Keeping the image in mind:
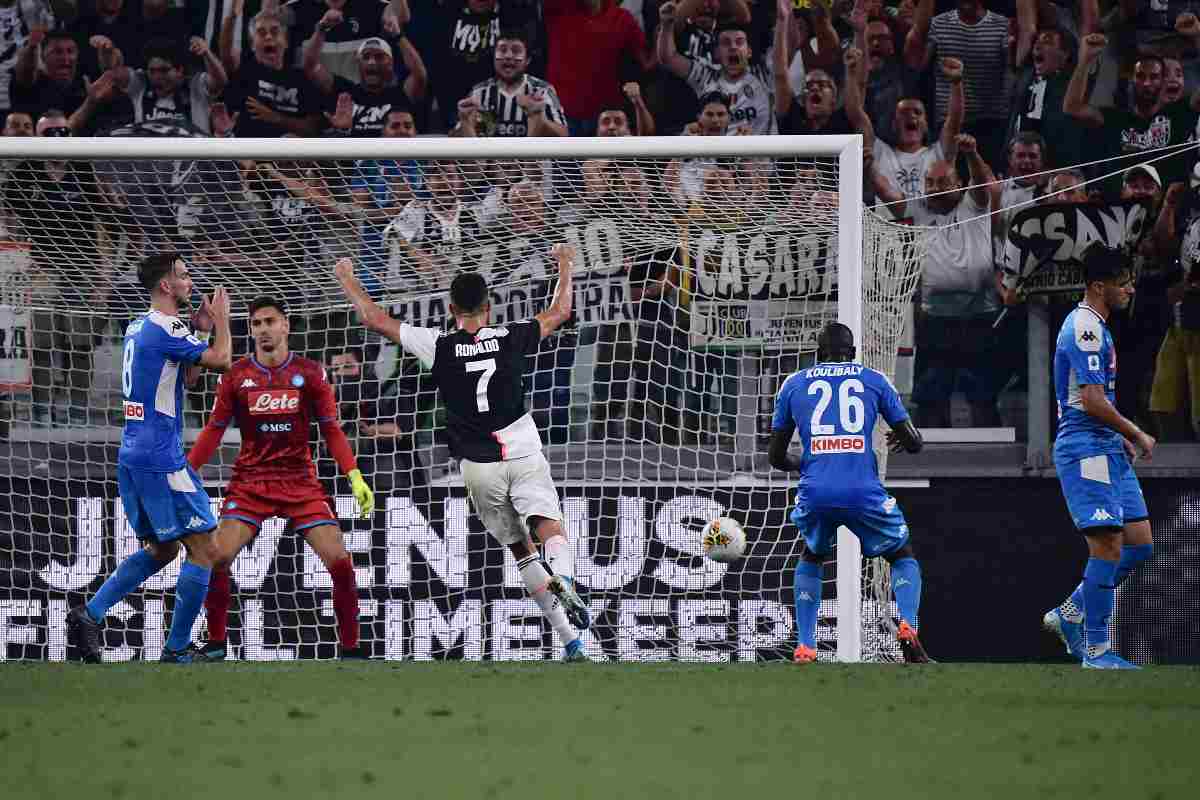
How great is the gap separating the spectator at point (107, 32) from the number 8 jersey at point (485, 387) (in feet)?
17.5

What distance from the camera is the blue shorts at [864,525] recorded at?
25.3 feet

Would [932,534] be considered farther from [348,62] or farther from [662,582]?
[348,62]

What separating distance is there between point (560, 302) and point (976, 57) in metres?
5.03

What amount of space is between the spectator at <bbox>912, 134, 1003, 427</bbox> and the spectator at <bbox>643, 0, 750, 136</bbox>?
6.32ft

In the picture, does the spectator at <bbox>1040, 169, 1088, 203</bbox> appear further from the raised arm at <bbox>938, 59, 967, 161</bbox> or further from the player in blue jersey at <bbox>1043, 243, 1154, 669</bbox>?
the player in blue jersey at <bbox>1043, 243, 1154, 669</bbox>

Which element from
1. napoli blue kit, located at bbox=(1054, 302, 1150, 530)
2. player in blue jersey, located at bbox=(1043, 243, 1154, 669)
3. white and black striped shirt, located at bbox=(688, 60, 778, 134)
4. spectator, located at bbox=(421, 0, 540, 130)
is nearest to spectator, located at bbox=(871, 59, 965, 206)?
white and black striped shirt, located at bbox=(688, 60, 778, 134)

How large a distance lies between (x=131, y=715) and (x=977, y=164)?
Result: 738cm

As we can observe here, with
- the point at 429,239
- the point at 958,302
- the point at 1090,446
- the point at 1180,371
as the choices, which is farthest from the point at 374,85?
the point at 1090,446

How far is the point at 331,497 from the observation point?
9977mm

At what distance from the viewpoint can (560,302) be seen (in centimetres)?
813

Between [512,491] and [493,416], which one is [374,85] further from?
[512,491]

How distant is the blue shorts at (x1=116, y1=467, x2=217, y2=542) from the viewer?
783 cm

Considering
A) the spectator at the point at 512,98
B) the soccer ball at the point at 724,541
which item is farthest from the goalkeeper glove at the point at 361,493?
the spectator at the point at 512,98

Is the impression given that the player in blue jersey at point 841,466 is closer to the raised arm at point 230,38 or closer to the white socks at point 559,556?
the white socks at point 559,556
